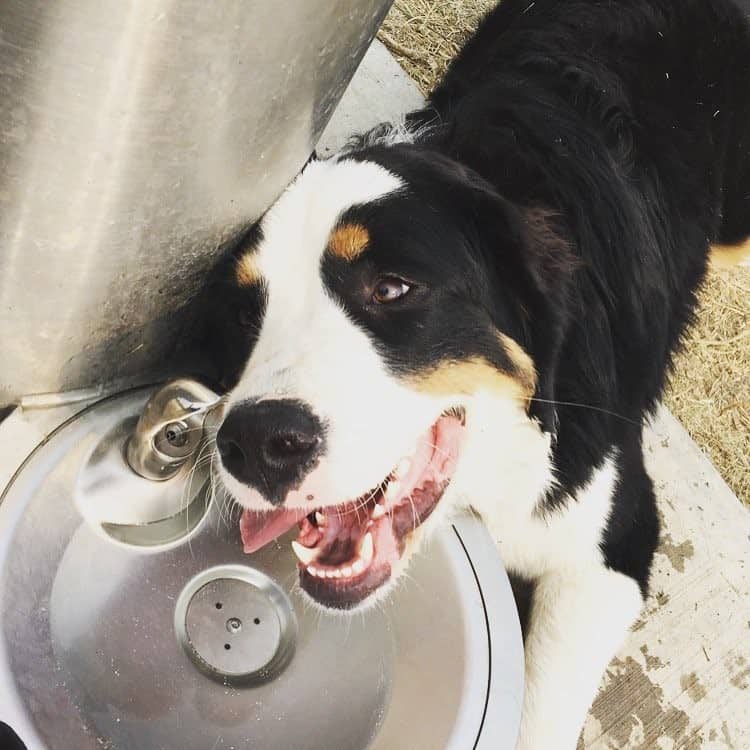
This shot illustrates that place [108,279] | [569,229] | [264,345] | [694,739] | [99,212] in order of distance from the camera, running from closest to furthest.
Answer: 1. [99,212]
2. [108,279]
3. [264,345]
4. [569,229]
5. [694,739]

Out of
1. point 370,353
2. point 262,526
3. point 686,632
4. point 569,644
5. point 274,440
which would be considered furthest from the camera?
point 686,632

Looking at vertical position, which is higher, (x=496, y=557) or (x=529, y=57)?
(x=529, y=57)

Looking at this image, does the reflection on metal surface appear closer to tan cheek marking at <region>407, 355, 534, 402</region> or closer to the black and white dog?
the black and white dog

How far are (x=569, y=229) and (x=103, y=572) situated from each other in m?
0.97

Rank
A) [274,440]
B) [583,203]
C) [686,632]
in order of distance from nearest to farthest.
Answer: [274,440], [583,203], [686,632]

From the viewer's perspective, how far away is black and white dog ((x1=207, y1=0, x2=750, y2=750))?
1202 mm

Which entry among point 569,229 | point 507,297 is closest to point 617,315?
point 569,229

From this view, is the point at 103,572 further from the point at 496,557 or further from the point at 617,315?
the point at 617,315

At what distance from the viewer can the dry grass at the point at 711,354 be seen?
236 centimetres

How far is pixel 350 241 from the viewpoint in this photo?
4.11 ft

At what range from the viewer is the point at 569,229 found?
59.1 inches

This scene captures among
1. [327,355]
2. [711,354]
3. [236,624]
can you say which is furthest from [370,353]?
[711,354]

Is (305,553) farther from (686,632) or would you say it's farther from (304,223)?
(686,632)

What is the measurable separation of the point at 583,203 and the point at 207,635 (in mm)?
989
